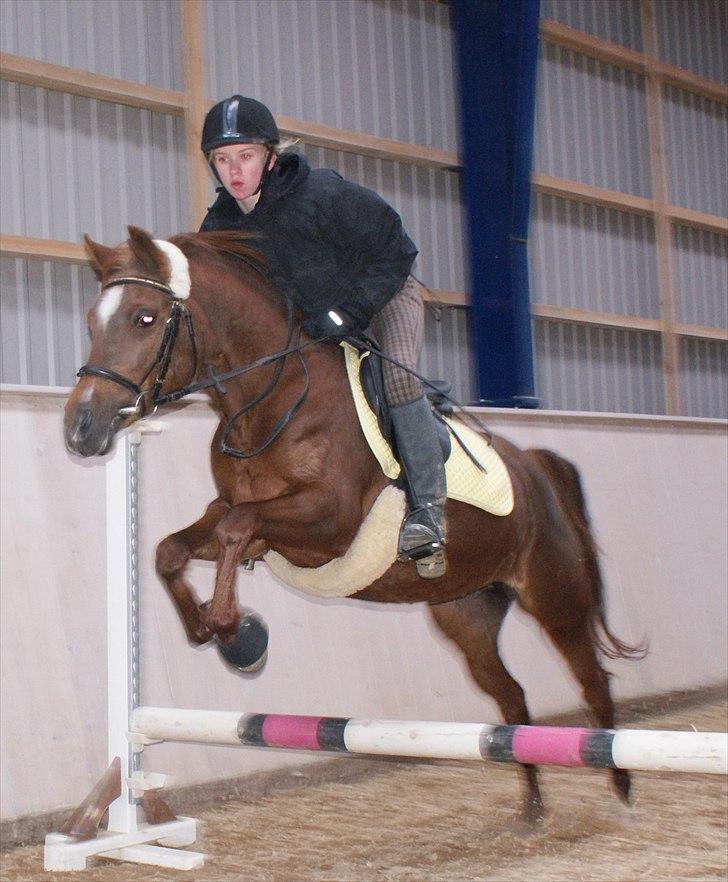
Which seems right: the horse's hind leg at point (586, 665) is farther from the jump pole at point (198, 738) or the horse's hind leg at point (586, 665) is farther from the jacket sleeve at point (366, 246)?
the jacket sleeve at point (366, 246)

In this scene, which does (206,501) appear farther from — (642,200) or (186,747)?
(642,200)

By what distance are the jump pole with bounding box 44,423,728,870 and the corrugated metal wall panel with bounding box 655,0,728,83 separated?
799 centimetres


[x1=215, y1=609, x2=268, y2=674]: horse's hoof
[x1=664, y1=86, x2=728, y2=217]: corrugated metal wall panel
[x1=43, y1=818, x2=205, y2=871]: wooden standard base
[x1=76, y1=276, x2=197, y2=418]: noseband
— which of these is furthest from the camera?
[x1=664, y1=86, x2=728, y2=217]: corrugated metal wall panel

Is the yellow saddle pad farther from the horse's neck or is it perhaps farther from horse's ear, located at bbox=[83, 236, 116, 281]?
horse's ear, located at bbox=[83, 236, 116, 281]

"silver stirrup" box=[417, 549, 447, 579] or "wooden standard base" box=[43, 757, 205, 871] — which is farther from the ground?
"silver stirrup" box=[417, 549, 447, 579]

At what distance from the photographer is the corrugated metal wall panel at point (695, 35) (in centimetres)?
1025

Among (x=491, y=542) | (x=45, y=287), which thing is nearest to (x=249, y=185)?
(x=491, y=542)

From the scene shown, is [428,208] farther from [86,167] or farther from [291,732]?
[291,732]

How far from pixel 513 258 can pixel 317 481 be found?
5.19 m

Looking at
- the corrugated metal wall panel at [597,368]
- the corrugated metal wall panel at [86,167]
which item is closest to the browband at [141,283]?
the corrugated metal wall panel at [86,167]

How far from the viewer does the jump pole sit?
8.99 ft

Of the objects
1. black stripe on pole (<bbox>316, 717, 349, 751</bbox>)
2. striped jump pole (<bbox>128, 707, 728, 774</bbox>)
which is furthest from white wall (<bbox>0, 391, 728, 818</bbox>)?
black stripe on pole (<bbox>316, 717, 349, 751</bbox>)

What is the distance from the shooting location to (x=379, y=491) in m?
3.30

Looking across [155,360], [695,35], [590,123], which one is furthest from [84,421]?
[695,35]
